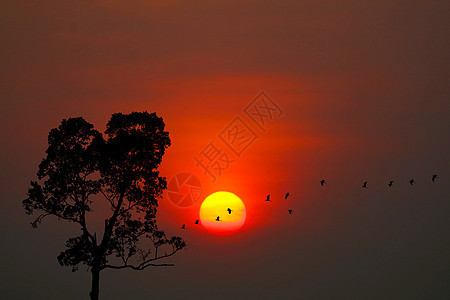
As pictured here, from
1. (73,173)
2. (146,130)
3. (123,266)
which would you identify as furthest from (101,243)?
(146,130)

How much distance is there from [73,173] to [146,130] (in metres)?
6.25

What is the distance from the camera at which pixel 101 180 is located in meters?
51.8

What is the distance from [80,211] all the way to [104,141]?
17.9ft

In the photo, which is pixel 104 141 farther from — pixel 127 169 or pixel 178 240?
pixel 178 240

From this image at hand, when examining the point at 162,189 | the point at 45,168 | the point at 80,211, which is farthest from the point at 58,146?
the point at 162,189

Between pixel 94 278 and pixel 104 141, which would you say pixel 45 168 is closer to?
pixel 104 141

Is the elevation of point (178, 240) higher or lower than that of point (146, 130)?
lower

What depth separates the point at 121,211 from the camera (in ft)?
171

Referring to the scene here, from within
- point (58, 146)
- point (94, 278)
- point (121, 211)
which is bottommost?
point (94, 278)

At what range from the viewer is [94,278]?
51.7m

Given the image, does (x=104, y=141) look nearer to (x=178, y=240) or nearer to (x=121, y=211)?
(x=121, y=211)

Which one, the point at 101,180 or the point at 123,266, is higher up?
the point at 101,180

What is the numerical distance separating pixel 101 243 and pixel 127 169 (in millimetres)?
5809

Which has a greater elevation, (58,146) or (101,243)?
(58,146)
